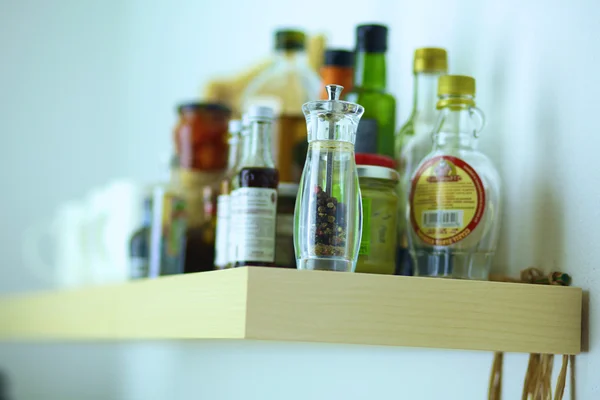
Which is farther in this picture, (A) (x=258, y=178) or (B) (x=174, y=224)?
(B) (x=174, y=224)

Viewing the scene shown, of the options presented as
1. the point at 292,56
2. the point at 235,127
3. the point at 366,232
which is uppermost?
the point at 292,56

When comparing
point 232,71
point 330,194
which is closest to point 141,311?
point 330,194

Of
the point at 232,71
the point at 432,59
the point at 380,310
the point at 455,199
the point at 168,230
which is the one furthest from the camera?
the point at 232,71

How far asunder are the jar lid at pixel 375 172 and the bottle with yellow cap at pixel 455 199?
2 cm

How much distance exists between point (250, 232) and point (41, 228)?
1.52 m

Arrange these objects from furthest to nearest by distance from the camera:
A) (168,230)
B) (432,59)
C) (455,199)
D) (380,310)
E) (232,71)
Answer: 1. (232,71)
2. (168,230)
3. (432,59)
4. (455,199)
5. (380,310)

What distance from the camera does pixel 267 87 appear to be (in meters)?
1.21

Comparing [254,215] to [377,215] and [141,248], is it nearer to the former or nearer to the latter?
[377,215]

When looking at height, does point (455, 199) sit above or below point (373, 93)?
below

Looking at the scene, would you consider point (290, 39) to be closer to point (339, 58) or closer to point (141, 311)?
point (339, 58)

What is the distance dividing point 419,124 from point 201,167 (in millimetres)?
342

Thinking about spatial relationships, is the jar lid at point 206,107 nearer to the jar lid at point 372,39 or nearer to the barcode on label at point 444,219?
the jar lid at point 372,39

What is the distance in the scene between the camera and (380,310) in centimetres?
69

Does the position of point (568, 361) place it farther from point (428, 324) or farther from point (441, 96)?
point (441, 96)
